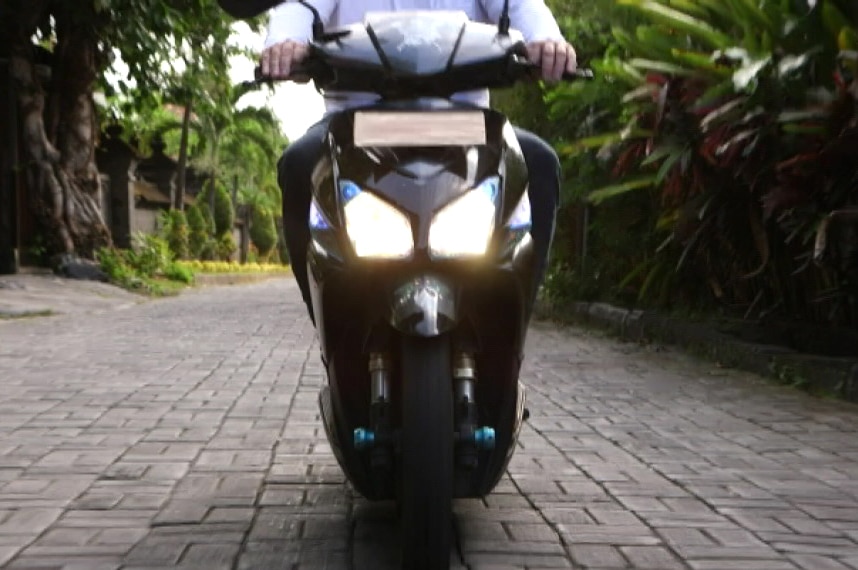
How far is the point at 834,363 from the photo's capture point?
572 centimetres

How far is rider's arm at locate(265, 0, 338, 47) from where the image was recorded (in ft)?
8.96

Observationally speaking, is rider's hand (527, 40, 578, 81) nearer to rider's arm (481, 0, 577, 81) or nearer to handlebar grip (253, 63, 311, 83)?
rider's arm (481, 0, 577, 81)

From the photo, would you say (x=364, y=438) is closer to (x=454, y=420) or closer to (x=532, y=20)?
(x=454, y=420)

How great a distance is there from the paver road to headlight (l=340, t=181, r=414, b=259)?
0.85 meters

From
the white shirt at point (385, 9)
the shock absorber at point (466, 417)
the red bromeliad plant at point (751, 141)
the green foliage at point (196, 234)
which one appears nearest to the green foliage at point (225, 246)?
the green foliage at point (196, 234)

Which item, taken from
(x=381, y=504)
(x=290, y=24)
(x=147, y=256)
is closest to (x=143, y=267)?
(x=147, y=256)

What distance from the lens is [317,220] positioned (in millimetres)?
2486

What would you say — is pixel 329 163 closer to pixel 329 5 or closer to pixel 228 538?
pixel 329 5

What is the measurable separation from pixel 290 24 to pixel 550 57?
709 mm

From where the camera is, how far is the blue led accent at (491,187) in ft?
7.82

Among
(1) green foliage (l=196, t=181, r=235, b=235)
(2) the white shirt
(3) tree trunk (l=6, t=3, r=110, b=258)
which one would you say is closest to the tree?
(3) tree trunk (l=6, t=3, r=110, b=258)

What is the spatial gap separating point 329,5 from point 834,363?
3.88 meters

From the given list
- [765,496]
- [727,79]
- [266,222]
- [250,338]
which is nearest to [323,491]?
[765,496]

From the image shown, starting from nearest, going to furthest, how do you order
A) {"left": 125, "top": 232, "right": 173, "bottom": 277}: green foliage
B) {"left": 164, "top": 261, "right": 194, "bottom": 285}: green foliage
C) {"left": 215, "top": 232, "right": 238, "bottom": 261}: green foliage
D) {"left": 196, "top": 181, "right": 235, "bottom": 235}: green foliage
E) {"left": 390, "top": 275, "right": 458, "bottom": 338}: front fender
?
{"left": 390, "top": 275, "right": 458, "bottom": 338}: front fender
{"left": 125, "top": 232, "right": 173, "bottom": 277}: green foliage
{"left": 164, "top": 261, "right": 194, "bottom": 285}: green foliage
{"left": 215, "top": 232, "right": 238, "bottom": 261}: green foliage
{"left": 196, "top": 181, "right": 235, "bottom": 235}: green foliage
